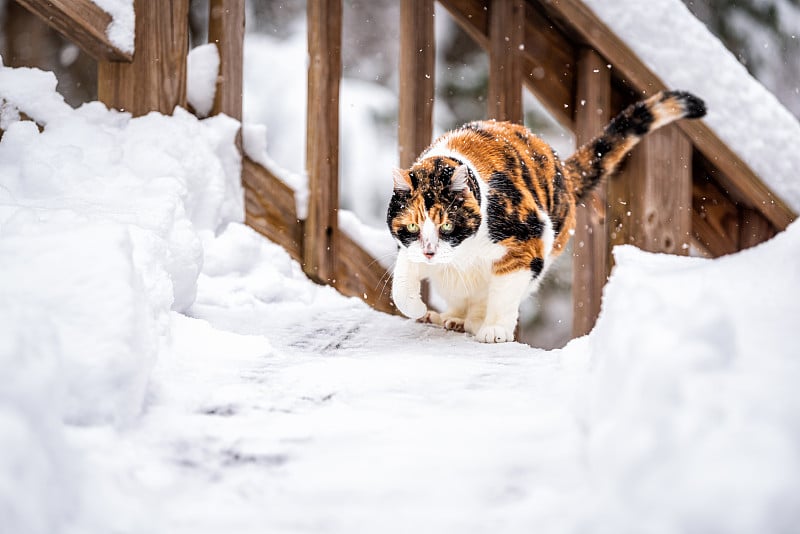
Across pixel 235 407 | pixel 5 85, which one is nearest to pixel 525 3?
pixel 5 85

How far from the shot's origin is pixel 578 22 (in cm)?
260

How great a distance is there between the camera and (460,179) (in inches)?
78.6

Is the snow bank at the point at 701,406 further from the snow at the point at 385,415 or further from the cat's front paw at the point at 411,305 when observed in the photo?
the cat's front paw at the point at 411,305

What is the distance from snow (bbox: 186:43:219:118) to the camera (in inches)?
98.9

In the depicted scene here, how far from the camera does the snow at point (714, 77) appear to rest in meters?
2.60

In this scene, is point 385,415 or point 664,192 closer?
point 385,415

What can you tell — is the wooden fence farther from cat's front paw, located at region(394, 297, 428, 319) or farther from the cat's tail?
cat's front paw, located at region(394, 297, 428, 319)

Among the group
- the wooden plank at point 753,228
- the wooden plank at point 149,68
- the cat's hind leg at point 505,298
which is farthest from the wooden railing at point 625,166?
the wooden plank at point 149,68

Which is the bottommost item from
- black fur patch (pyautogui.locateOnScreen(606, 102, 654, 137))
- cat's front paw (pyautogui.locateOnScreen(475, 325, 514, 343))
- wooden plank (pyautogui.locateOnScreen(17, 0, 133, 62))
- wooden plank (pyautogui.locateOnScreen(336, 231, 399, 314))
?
wooden plank (pyautogui.locateOnScreen(336, 231, 399, 314))

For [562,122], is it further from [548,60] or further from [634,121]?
[634,121]

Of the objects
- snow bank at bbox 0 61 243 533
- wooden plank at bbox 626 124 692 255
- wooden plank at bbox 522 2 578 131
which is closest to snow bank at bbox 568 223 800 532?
snow bank at bbox 0 61 243 533

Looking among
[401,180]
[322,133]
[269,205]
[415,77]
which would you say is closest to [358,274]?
[269,205]

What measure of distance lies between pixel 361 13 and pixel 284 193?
416 centimetres

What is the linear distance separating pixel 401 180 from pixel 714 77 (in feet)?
4.18
